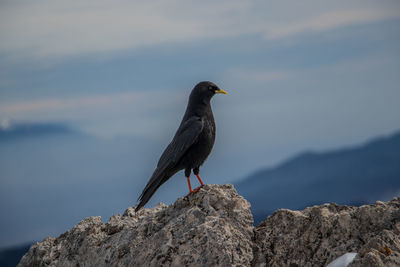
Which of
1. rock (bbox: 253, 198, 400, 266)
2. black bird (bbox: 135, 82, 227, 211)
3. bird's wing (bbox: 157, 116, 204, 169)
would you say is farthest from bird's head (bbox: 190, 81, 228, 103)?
rock (bbox: 253, 198, 400, 266)

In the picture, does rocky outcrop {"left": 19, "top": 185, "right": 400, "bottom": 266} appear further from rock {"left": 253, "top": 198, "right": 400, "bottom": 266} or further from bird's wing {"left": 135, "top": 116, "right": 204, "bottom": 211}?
bird's wing {"left": 135, "top": 116, "right": 204, "bottom": 211}

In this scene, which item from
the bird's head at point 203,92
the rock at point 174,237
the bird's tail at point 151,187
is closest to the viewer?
the rock at point 174,237

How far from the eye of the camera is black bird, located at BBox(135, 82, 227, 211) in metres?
8.95

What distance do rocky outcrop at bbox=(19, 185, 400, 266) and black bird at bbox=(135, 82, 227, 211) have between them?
97cm

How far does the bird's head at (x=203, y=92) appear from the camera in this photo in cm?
982

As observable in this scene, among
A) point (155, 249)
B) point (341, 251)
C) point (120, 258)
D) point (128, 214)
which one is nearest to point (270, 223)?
point (341, 251)

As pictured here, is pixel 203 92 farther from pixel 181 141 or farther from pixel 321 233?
pixel 321 233

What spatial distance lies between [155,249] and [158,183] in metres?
2.07

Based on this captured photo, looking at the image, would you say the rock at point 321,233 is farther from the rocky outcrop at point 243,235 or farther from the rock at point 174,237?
the rock at point 174,237

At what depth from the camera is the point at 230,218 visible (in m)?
7.30

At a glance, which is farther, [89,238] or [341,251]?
[89,238]

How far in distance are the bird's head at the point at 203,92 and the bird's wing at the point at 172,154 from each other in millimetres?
587

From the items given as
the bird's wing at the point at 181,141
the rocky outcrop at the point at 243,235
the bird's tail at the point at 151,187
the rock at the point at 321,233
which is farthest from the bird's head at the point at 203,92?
the rock at the point at 321,233

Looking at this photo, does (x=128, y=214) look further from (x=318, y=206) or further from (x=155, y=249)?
(x=318, y=206)
